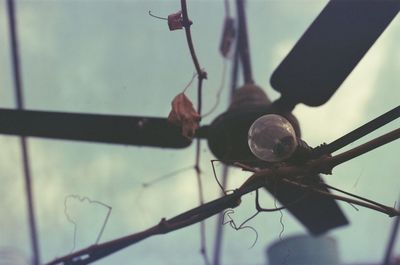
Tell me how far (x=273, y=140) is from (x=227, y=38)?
1.23 m

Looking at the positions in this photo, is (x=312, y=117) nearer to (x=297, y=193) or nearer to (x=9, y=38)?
(x=297, y=193)

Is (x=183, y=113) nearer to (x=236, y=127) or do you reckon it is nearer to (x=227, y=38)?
(x=236, y=127)

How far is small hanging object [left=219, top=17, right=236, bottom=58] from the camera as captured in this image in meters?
2.53

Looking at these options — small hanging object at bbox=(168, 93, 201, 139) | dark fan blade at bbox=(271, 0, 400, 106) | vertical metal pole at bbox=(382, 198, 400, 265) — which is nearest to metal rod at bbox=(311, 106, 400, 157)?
dark fan blade at bbox=(271, 0, 400, 106)

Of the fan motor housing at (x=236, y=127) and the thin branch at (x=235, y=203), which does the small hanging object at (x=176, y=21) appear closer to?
the thin branch at (x=235, y=203)

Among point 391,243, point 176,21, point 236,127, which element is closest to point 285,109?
point 236,127

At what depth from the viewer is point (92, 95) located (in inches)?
104

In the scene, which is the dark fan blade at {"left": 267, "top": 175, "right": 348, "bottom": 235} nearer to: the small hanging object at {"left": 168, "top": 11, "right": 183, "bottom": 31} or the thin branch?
the thin branch

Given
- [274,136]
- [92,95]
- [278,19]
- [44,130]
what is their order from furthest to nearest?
[278,19]
[92,95]
[44,130]
[274,136]

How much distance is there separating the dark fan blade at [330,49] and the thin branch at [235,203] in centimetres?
35

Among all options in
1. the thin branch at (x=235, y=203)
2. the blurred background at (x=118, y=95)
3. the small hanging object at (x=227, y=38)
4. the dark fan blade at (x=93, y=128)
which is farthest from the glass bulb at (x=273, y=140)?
the small hanging object at (x=227, y=38)

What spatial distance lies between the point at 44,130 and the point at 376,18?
1.28m

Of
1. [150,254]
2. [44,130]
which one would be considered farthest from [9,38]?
[150,254]

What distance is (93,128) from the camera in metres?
2.12
